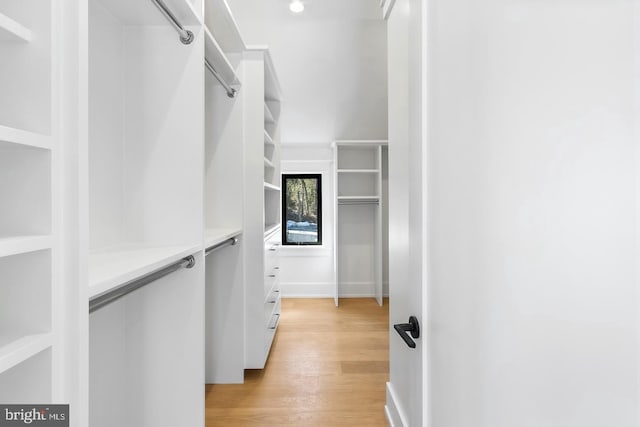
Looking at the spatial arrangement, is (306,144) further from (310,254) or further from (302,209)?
(310,254)

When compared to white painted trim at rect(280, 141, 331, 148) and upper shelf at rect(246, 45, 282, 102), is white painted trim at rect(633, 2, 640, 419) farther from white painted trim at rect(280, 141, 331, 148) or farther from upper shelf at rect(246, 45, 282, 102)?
white painted trim at rect(280, 141, 331, 148)

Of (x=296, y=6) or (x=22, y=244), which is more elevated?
(x=296, y=6)

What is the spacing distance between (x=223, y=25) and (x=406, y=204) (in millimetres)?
1408

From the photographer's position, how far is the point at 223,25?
6.63 feet

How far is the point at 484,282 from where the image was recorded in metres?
0.68

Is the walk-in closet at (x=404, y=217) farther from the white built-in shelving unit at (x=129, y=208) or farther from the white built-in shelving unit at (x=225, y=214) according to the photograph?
the white built-in shelving unit at (x=225, y=214)

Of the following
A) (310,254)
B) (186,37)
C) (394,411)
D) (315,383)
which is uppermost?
(186,37)

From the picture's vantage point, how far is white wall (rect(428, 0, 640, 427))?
0.41 meters

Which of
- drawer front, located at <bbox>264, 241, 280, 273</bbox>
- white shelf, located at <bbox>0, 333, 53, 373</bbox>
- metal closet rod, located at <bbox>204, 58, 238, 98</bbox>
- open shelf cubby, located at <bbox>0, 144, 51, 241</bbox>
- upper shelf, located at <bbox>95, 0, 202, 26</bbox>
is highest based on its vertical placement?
metal closet rod, located at <bbox>204, 58, 238, 98</bbox>

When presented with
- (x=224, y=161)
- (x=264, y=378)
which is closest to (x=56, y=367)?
(x=224, y=161)

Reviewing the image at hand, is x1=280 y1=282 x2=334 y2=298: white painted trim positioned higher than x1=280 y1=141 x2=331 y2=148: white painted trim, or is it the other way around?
x1=280 y1=141 x2=331 y2=148: white painted trim

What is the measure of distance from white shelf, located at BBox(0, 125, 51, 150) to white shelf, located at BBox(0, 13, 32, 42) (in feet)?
0.51

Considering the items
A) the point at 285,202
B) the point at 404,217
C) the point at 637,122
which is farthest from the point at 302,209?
the point at 637,122

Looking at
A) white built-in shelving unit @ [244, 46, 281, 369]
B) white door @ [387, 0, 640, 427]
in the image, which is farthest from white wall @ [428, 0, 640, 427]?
white built-in shelving unit @ [244, 46, 281, 369]
